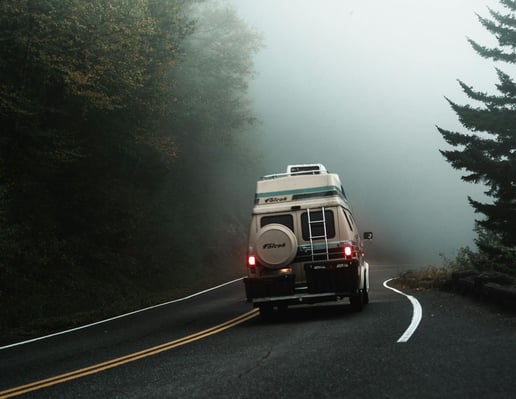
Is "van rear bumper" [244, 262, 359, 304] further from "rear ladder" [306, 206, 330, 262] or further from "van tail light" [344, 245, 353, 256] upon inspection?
"rear ladder" [306, 206, 330, 262]

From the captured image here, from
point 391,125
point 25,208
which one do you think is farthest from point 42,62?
point 391,125

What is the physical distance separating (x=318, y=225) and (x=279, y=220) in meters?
0.86

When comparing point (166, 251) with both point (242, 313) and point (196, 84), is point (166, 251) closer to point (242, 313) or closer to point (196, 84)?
point (196, 84)

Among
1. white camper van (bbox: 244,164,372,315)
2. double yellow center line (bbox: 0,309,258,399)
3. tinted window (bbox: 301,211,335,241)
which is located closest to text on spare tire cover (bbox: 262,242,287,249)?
white camper van (bbox: 244,164,372,315)

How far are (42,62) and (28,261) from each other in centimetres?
606

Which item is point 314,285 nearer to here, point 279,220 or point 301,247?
point 301,247

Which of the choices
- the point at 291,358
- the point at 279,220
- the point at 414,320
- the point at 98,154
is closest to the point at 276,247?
the point at 279,220

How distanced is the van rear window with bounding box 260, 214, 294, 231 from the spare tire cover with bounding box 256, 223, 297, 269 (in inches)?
20.1

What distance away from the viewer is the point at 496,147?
29406mm

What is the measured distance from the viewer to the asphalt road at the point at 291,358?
19.4ft

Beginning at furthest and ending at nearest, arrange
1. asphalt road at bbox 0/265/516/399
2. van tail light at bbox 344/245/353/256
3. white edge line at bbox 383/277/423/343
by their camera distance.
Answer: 1. van tail light at bbox 344/245/353/256
2. white edge line at bbox 383/277/423/343
3. asphalt road at bbox 0/265/516/399

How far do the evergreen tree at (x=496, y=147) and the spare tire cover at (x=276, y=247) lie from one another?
16.2 meters

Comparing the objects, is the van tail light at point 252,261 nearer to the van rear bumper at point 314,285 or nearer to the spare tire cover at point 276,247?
the spare tire cover at point 276,247

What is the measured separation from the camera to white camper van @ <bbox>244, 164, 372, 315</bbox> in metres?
12.0
